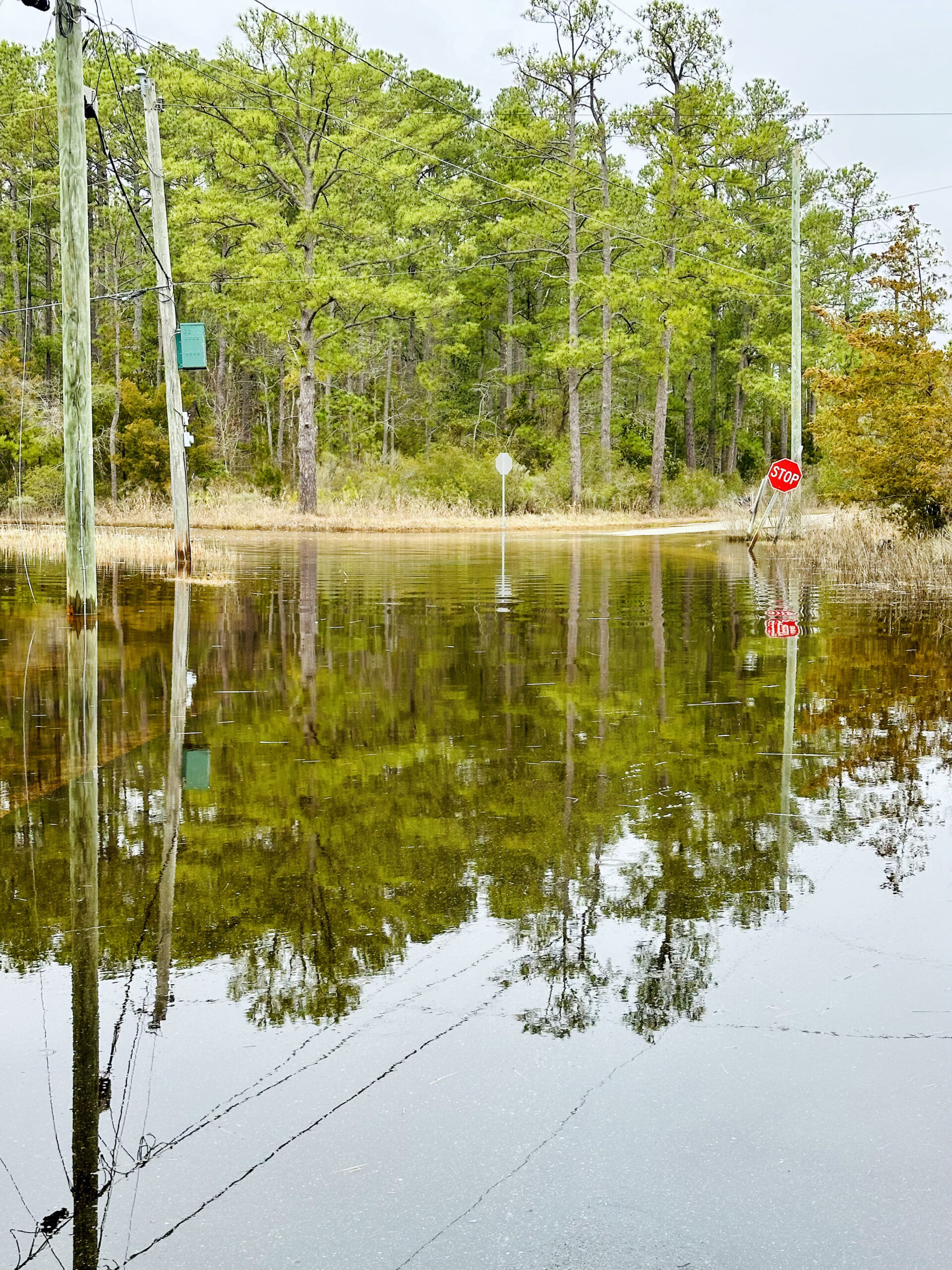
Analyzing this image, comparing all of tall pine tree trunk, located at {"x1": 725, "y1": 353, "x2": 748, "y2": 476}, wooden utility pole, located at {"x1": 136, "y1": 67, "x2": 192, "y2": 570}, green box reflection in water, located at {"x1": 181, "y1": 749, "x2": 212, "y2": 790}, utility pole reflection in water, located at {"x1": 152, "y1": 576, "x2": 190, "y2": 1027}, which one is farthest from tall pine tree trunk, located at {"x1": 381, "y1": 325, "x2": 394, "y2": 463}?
green box reflection in water, located at {"x1": 181, "y1": 749, "x2": 212, "y2": 790}

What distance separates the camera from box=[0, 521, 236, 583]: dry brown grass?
25.3 metres

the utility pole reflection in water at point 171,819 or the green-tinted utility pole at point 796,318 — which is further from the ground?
the green-tinted utility pole at point 796,318

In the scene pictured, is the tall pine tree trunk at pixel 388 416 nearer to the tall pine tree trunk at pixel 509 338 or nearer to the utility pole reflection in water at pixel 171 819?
the tall pine tree trunk at pixel 509 338

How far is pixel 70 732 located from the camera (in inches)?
361

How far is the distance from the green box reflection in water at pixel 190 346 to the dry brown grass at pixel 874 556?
11.6 metres

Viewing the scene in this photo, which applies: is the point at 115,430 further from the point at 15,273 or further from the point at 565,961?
the point at 565,961

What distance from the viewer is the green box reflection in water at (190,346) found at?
21.8 m

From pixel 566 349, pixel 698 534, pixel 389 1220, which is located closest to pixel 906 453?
pixel 698 534

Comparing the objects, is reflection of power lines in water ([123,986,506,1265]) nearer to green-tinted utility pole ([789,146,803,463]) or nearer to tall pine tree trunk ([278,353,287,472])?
green-tinted utility pole ([789,146,803,463])

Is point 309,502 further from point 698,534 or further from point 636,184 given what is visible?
point 636,184

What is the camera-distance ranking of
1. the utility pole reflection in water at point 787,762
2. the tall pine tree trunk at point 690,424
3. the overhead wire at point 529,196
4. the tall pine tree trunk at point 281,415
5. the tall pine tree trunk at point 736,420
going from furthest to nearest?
the tall pine tree trunk at point 690,424 → the tall pine tree trunk at point 736,420 → the tall pine tree trunk at point 281,415 → the overhead wire at point 529,196 → the utility pole reflection in water at point 787,762

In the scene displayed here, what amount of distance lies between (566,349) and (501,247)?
14039mm

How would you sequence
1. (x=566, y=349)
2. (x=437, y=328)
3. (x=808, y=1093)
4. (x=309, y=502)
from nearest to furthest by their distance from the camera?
(x=808, y=1093)
(x=309, y=502)
(x=566, y=349)
(x=437, y=328)

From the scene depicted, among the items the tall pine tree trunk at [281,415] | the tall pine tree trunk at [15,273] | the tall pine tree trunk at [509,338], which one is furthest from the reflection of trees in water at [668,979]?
the tall pine tree trunk at [15,273]
